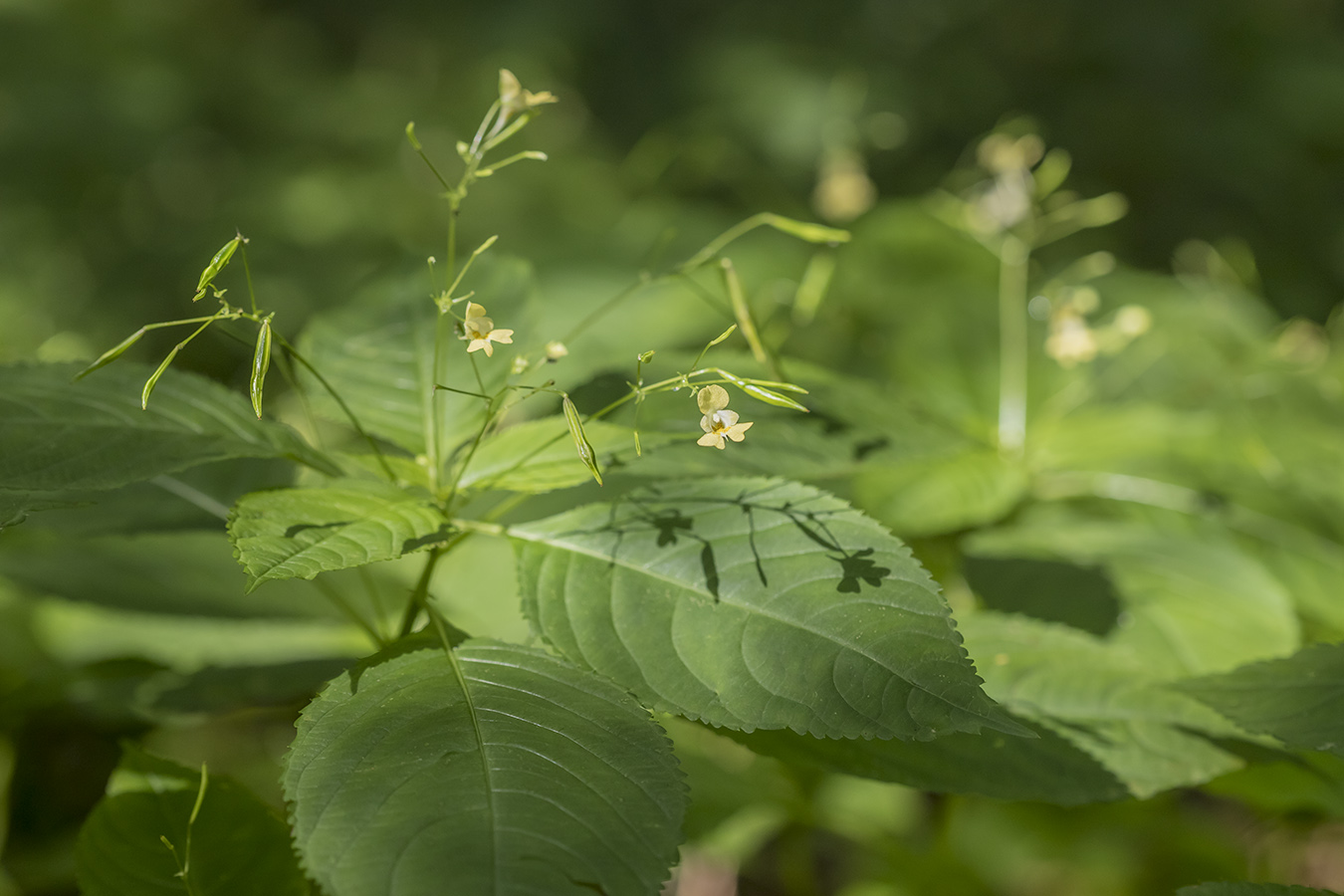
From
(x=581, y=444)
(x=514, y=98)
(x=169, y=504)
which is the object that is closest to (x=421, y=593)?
(x=581, y=444)

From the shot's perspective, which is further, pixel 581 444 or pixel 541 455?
pixel 541 455

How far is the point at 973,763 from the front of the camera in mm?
900

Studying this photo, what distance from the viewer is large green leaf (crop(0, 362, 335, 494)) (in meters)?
0.80

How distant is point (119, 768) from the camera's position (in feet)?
3.00

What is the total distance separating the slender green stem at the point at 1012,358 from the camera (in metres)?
1.50

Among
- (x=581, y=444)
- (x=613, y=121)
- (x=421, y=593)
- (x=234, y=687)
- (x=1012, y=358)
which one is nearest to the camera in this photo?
A: (x=581, y=444)

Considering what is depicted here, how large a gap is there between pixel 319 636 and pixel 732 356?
87cm

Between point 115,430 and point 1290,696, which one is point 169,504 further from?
point 1290,696

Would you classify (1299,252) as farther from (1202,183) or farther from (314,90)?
(314,90)

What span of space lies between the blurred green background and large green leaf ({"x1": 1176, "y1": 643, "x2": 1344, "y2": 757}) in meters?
2.31

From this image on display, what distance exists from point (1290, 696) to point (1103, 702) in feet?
0.59

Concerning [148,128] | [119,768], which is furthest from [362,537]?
[148,128]

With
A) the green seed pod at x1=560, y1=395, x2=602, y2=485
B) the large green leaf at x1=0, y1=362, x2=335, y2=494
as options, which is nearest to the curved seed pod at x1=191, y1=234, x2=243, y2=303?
the large green leaf at x1=0, y1=362, x2=335, y2=494

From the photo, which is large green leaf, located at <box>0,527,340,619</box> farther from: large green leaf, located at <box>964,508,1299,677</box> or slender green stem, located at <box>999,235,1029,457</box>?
slender green stem, located at <box>999,235,1029,457</box>
